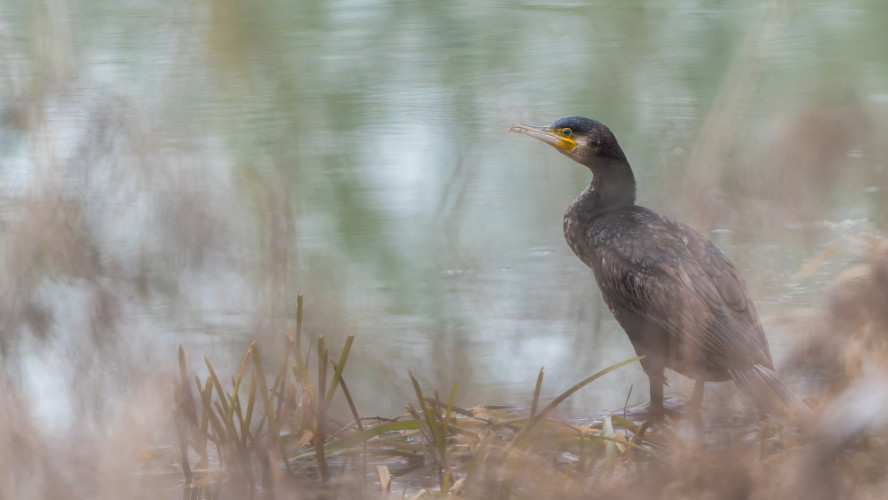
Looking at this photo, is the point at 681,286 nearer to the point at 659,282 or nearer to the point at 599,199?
the point at 659,282

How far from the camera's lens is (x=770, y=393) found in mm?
2037

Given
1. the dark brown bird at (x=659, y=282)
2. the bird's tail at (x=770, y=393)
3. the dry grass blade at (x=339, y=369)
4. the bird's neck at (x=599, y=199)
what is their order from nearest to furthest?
the dry grass blade at (x=339, y=369) → the bird's tail at (x=770, y=393) → the dark brown bird at (x=659, y=282) → the bird's neck at (x=599, y=199)

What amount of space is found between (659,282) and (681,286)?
2.4 inches

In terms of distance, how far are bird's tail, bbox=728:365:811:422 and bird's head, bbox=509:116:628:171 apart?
0.87m

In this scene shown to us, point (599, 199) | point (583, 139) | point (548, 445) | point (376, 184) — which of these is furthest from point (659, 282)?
point (376, 184)

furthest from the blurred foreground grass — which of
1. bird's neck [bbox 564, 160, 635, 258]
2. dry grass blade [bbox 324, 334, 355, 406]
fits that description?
bird's neck [bbox 564, 160, 635, 258]

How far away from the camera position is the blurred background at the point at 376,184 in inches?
75.8

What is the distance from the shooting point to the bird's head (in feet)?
9.57

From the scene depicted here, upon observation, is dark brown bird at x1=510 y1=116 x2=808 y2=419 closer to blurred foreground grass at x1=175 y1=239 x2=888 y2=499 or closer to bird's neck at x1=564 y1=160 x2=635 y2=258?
bird's neck at x1=564 y1=160 x2=635 y2=258

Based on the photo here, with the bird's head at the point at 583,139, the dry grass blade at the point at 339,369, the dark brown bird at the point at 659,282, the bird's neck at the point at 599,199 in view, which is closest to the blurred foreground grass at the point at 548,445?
the dry grass blade at the point at 339,369

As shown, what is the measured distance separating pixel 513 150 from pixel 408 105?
59 centimetres

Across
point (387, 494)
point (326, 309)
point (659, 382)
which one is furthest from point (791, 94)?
point (387, 494)

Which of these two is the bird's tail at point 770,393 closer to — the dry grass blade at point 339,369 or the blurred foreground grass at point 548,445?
the blurred foreground grass at point 548,445

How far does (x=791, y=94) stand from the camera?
4.37 meters
